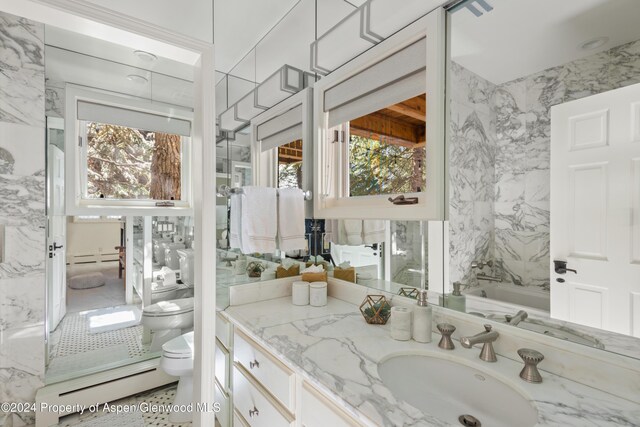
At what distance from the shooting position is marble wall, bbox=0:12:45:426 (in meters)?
1.68

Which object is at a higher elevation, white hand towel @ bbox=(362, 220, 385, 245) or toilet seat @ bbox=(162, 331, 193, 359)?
white hand towel @ bbox=(362, 220, 385, 245)

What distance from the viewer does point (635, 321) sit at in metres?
0.73

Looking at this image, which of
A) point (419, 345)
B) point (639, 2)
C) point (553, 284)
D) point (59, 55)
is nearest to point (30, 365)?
point (59, 55)

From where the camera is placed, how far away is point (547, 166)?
0.88m

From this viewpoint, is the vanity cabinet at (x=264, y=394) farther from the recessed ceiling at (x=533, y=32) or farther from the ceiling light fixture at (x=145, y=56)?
the ceiling light fixture at (x=145, y=56)

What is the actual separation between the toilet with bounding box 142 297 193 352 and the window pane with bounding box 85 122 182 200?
926 millimetres

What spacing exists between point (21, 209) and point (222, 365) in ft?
5.06

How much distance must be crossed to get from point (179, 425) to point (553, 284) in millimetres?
2196

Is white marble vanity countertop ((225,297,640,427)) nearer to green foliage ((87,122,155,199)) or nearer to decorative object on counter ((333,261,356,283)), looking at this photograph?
decorative object on counter ((333,261,356,283))

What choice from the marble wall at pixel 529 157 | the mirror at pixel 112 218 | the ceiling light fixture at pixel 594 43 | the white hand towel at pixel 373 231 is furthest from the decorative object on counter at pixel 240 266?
the ceiling light fixture at pixel 594 43

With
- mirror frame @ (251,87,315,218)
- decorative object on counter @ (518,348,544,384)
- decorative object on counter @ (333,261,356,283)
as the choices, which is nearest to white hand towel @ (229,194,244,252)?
mirror frame @ (251,87,315,218)

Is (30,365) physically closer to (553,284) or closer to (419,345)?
(419,345)

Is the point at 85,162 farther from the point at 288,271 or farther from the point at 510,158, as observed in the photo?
the point at 510,158

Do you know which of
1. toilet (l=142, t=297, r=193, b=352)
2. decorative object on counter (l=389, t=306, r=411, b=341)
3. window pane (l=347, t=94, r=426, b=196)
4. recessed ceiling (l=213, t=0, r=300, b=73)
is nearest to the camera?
decorative object on counter (l=389, t=306, r=411, b=341)
